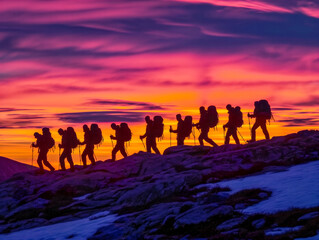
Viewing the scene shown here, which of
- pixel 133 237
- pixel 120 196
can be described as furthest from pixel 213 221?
pixel 120 196

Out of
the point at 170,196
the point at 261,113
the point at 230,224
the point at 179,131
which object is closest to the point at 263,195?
the point at 230,224

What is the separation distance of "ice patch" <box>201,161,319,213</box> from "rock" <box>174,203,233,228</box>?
0.71 m

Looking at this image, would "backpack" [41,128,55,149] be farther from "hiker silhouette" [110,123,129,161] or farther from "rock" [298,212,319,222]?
"rock" [298,212,319,222]

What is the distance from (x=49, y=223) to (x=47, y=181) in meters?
10.9

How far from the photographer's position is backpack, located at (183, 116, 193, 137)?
37.9 meters

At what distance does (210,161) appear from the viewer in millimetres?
30750

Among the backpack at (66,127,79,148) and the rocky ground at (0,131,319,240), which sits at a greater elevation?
the backpack at (66,127,79,148)

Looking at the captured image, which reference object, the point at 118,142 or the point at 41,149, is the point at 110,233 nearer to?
the point at 118,142

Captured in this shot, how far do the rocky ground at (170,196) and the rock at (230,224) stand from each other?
0.04m

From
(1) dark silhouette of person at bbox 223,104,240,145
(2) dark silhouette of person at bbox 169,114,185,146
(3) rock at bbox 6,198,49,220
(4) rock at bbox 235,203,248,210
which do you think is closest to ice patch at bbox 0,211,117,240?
(3) rock at bbox 6,198,49,220

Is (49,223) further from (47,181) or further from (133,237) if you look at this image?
(47,181)

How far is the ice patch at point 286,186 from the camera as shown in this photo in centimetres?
1821

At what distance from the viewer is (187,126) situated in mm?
38156

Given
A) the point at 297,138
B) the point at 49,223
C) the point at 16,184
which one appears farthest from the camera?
the point at 16,184
